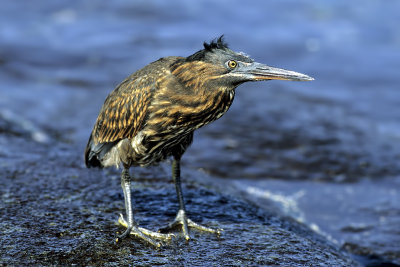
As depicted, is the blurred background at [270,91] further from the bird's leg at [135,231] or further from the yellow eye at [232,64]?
the yellow eye at [232,64]

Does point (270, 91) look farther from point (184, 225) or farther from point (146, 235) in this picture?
point (146, 235)

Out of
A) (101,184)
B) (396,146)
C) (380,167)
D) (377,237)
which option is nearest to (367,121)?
(396,146)

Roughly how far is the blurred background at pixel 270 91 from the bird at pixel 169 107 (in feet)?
6.21

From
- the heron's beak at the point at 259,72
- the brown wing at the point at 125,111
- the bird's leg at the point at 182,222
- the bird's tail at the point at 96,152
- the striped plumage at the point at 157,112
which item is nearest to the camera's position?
the heron's beak at the point at 259,72

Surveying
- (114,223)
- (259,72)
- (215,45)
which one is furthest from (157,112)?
(114,223)

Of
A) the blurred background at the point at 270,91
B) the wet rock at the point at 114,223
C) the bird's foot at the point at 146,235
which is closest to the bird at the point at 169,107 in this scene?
the bird's foot at the point at 146,235

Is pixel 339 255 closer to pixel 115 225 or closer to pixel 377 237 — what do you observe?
pixel 377 237

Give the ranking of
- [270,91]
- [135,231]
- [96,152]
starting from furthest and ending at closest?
[270,91] < [96,152] < [135,231]

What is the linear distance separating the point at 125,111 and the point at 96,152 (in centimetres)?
70

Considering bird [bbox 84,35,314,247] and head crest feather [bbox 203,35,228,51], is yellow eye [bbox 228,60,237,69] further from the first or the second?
head crest feather [bbox 203,35,228,51]

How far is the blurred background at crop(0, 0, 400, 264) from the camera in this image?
25.9ft

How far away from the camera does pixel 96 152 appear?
561cm

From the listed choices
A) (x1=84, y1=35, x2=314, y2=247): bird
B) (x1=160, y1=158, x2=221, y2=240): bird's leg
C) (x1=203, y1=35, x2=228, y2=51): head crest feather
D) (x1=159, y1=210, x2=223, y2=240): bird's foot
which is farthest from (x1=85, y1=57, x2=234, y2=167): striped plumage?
(x1=159, y1=210, x2=223, y2=240): bird's foot

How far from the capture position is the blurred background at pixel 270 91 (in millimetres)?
7891
